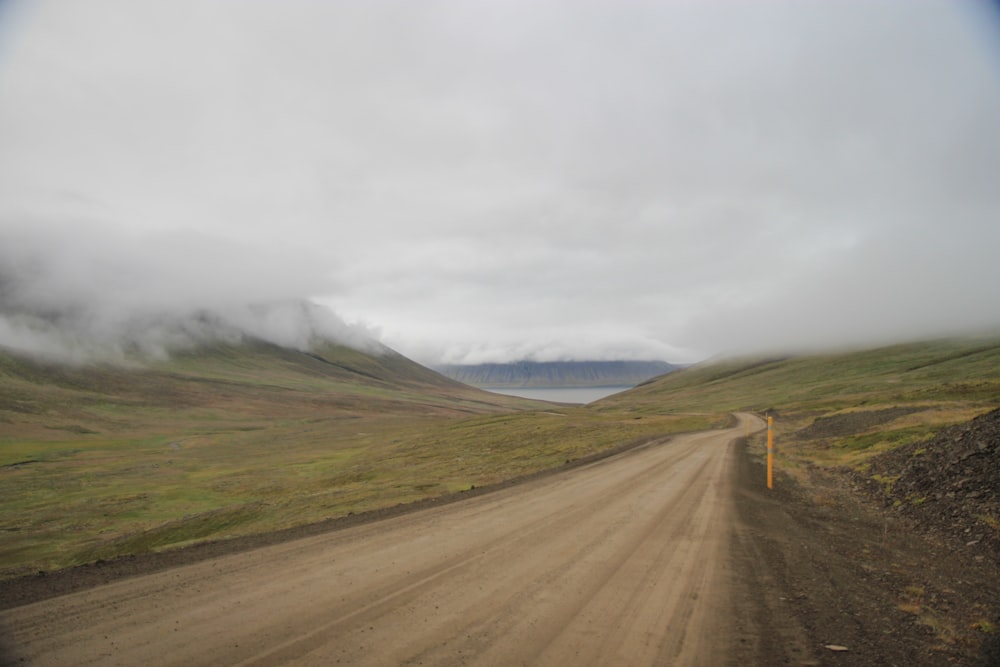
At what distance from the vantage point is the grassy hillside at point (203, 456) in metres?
22.0

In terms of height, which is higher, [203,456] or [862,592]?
[862,592]

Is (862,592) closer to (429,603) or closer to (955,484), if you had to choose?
(429,603)

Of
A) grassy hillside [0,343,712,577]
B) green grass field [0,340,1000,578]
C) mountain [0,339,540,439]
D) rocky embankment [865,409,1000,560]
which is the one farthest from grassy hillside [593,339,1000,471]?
mountain [0,339,540,439]

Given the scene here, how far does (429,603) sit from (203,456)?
81043mm

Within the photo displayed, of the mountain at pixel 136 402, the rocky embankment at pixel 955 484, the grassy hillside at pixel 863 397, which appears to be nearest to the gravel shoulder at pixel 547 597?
the rocky embankment at pixel 955 484

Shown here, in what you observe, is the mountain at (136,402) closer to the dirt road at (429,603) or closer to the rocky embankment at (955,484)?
the dirt road at (429,603)

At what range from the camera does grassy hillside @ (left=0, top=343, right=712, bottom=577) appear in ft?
72.1

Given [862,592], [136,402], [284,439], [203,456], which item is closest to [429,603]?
[862,592]

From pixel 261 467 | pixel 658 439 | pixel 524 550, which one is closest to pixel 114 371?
pixel 261 467

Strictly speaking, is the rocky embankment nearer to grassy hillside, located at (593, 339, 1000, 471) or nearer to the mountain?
grassy hillside, located at (593, 339, 1000, 471)

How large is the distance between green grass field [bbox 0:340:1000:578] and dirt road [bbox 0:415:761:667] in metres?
5.06

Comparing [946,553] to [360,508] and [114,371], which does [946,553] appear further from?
[114,371]

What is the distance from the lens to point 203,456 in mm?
74250

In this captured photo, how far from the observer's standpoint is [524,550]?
1055 cm
